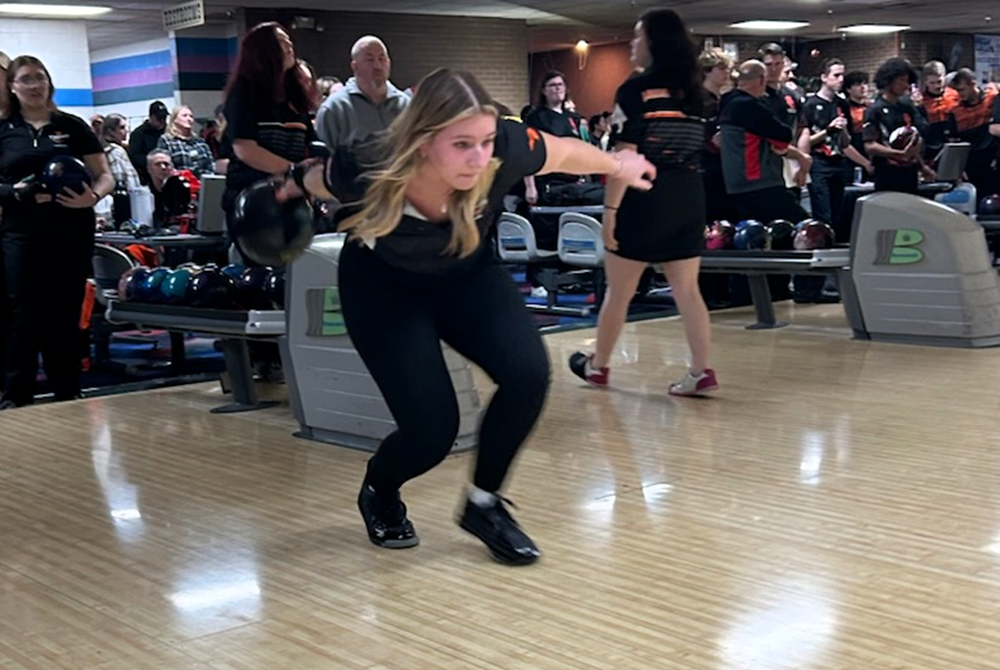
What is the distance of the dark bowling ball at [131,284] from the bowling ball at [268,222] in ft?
7.34

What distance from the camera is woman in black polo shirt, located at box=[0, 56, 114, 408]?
491 centimetres

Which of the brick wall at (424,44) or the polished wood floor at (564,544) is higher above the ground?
the brick wall at (424,44)

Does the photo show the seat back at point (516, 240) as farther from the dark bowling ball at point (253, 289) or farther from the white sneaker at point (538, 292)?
the dark bowling ball at point (253, 289)

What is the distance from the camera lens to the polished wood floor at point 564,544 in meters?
2.39

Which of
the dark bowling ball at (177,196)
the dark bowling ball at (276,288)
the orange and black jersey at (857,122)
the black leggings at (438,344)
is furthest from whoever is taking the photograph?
the orange and black jersey at (857,122)

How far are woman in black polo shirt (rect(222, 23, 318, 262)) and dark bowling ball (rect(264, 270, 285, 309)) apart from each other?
0.92ft

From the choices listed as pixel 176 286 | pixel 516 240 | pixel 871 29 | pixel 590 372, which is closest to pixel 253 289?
pixel 176 286

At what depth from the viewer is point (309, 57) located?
1525cm

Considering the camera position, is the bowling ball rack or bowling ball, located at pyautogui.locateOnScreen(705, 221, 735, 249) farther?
bowling ball, located at pyautogui.locateOnScreen(705, 221, 735, 249)

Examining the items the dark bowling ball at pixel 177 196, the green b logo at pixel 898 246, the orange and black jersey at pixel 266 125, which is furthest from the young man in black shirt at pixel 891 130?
the orange and black jersey at pixel 266 125

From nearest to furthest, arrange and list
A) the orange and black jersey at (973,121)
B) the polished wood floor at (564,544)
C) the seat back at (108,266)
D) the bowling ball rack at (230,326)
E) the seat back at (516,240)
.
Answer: the polished wood floor at (564,544)
the bowling ball rack at (230,326)
the seat back at (108,266)
the seat back at (516,240)
the orange and black jersey at (973,121)

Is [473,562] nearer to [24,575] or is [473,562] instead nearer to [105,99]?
[24,575]

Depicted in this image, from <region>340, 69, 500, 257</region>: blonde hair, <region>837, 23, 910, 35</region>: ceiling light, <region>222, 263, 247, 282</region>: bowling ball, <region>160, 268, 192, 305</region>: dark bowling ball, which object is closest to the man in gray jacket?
<region>222, 263, 247, 282</region>: bowling ball

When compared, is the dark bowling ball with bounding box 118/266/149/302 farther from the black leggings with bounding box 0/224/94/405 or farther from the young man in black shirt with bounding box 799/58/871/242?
the young man in black shirt with bounding box 799/58/871/242
